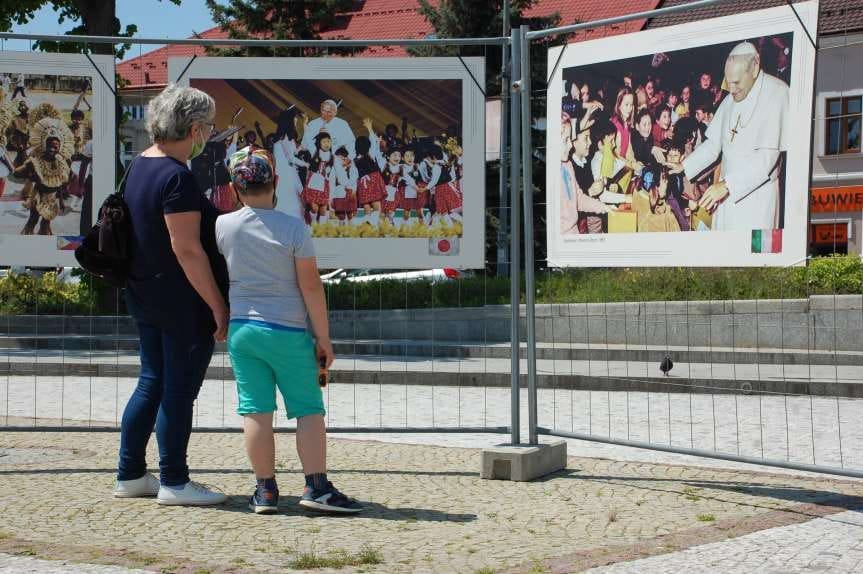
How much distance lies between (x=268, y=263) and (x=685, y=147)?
2.55 m

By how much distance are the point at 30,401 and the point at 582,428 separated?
5.68 m

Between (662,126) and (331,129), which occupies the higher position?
(331,129)

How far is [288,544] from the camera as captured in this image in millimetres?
5395

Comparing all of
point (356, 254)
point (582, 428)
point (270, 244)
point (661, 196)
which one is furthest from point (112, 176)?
point (582, 428)

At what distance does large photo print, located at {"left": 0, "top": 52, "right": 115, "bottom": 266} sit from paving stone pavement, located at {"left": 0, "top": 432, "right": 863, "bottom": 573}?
145cm

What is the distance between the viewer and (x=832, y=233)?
23.7 feet

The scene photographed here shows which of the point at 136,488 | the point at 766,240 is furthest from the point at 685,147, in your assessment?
the point at 136,488

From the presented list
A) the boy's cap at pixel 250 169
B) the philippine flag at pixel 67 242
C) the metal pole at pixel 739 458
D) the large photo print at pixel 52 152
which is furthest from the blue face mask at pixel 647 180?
the philippine flag at pixel 67 242

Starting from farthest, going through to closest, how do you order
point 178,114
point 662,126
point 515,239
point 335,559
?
point 515,239 → point 662,126 → point 178,114 → point 335,559

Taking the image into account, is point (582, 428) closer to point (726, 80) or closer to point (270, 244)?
point (726, 80)

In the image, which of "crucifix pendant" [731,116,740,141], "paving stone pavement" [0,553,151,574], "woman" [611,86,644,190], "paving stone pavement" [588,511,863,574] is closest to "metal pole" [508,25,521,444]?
"woman" [611,86,644,190]

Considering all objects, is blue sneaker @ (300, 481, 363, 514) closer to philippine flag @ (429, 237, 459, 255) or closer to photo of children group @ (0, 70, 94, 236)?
philippine flag @ (429, 237, 459, 255)

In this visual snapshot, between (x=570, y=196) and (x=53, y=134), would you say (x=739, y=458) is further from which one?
(x=53, y=134)

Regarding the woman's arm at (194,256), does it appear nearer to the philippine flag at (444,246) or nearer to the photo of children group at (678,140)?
the philippine flag at (444,246)
